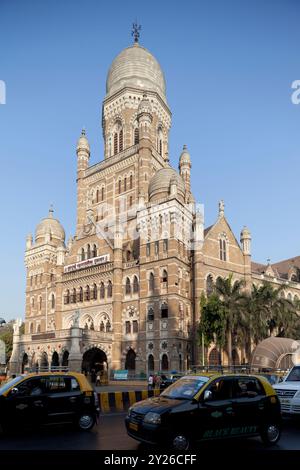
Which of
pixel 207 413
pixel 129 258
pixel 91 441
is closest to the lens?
pixel 207 413

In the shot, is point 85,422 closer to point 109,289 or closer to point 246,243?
point 109,289

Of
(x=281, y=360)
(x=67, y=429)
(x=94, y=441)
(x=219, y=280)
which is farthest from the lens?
(x=219, y=280)

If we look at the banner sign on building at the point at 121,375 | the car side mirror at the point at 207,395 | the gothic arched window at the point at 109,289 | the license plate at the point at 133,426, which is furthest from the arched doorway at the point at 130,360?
the car side mirror at the point at 207,395

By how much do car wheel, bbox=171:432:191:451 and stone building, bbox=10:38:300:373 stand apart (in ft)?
109

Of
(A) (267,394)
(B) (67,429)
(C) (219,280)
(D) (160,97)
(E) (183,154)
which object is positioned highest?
(D) (160,97)

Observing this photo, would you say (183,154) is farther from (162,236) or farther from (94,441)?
(94,441)

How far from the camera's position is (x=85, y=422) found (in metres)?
13.7

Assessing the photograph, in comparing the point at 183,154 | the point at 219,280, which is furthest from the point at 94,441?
the point at 183,154

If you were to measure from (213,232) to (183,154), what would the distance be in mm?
17449

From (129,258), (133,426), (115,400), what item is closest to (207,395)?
(133,426)

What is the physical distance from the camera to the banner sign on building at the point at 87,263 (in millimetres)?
49891

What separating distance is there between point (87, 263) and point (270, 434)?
41.4 m

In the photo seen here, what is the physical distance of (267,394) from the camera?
11844mm

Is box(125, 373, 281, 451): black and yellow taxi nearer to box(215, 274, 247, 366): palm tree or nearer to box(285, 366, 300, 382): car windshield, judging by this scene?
box(285, 366, 300, 382): car windshield
